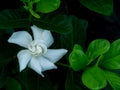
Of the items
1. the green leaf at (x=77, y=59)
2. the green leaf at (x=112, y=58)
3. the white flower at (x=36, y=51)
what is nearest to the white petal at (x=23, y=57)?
the white flower at (x=36, y=51)

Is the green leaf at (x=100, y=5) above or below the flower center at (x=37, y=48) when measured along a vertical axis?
above

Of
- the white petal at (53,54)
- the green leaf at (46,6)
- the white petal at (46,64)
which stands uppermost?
the green leaf at (46,6)

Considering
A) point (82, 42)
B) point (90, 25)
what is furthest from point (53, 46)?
point (90, 25)

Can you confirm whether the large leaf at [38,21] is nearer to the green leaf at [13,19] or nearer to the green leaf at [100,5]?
the green leaf at [13,19]

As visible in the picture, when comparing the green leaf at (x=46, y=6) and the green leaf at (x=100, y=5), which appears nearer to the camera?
the green leaf at (x=46, y=6)

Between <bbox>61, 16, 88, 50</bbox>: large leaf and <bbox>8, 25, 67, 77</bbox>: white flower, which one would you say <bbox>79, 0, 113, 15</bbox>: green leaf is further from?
<bbox>8, 25, 67, 77</bbox>: white flower

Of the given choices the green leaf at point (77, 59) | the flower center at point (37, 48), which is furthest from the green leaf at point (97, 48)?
the flower center at point (37, 48)

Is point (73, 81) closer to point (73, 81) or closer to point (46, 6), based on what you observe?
point (73, 81)
